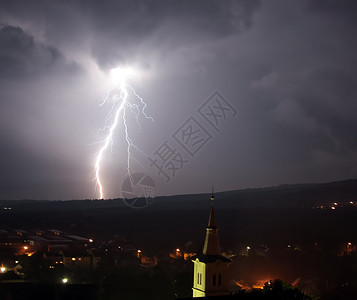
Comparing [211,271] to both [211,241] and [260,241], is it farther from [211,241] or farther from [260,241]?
[260,241]

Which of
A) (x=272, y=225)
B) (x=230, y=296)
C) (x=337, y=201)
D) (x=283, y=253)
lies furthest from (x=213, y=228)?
(x=337, y=201)

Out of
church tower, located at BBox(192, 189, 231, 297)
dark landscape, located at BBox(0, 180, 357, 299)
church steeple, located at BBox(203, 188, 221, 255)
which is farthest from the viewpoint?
dark landscape, located at BBox(0, 180, 357, 299)

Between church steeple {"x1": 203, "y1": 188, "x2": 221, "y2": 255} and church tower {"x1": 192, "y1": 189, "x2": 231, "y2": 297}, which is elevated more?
church steeple {"x1": 203, "y1": 188, "x2": 221, "y2": 255}

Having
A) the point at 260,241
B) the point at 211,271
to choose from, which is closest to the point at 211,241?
the point at 211,271

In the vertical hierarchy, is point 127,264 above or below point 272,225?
below

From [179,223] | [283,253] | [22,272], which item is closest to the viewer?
[22,272]

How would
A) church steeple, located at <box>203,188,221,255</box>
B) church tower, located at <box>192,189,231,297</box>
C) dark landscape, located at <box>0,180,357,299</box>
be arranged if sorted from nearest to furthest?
church tower, located at <box>192,189,231,297</box> < church steeple, located at <box>203,188,221,255</box> < dark landscape, located at <box>0,180,357,299</box>

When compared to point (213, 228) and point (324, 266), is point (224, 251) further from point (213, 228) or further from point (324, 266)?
point (213, 228)

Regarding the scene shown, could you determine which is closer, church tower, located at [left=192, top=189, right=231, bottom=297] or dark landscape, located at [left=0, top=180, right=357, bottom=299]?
church tower, located at [left=192, top=189, right=231, bottom=297]
